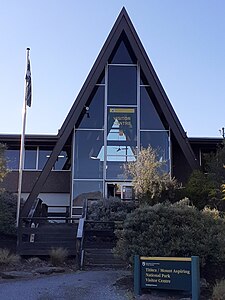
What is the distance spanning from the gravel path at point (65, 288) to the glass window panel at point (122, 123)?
12.3 m

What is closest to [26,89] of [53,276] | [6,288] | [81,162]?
[81,162]

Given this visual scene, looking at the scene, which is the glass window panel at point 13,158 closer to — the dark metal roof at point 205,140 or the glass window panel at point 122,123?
the glass window panel at point 122,123

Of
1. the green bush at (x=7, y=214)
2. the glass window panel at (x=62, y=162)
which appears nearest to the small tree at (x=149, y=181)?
the glass window panel at (x=62, y=162)

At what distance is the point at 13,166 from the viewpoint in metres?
26.8

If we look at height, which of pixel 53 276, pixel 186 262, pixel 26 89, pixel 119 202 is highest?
pixel 26 89

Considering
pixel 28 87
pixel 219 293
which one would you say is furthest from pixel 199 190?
pixel 219 293

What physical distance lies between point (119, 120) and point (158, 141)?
2.41m

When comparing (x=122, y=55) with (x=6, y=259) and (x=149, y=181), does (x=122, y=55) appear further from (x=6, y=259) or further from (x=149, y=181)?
(x=6, y=259)

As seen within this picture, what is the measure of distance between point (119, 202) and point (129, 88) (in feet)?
23.6

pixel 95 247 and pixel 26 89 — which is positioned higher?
pixel 26 89

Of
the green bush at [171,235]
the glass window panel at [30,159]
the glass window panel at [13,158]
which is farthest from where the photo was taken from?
the glass window panel at [30,159]

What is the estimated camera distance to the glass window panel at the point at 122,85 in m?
25.4

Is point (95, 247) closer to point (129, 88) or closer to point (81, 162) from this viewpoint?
point (81, 162)

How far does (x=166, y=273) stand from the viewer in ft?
32.7
